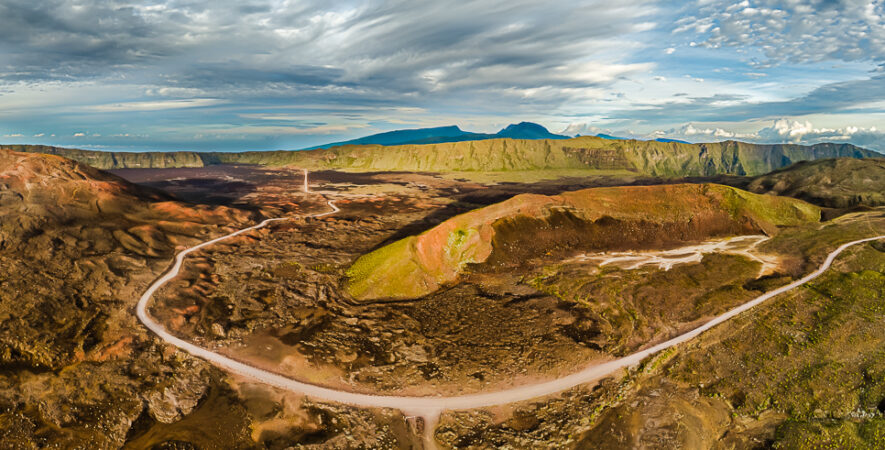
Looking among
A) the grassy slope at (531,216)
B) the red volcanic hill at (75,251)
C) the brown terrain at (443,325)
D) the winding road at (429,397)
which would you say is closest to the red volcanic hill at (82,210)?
the red volcanic hill at (75,251)

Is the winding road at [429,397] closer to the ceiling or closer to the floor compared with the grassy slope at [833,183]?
closer to the floor

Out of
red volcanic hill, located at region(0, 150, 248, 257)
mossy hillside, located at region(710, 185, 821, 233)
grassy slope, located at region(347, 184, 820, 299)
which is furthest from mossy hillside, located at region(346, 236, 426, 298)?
mossy hillside, located at region(710, 185, 821, 233)

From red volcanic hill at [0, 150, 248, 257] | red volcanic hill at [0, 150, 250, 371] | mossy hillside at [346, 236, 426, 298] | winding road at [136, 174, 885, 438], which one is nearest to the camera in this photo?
winding road at [136, 174, 885, 438]

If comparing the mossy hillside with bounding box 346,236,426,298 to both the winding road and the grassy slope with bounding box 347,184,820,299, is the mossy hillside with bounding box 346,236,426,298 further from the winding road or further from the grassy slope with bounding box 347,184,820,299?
the winding road

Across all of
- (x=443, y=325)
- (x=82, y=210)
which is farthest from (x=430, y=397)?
Result: (x=82, y=210)

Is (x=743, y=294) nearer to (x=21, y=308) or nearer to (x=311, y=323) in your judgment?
(x=311, y=323)

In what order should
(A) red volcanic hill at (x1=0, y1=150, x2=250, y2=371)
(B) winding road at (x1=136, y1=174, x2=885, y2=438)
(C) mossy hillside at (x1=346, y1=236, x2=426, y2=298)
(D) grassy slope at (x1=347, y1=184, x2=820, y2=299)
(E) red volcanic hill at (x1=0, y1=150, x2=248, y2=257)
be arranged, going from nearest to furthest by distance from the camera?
1. (B) winding road at (x1=136, y1=174, x2=885, y2=438)
2. (A) red volcanic hill at (x1=0, y1=150, x2=250, y2=371)
3. (C) mossy hillside at (x1=346, y1=236, x2=426, y2=298)
4. (D) grassy slope at (x1=347, y1=184, x2=820, y2=299)
5. (E) red volcanic hill at (x1=0, y1=150, x2=248, y2=257)

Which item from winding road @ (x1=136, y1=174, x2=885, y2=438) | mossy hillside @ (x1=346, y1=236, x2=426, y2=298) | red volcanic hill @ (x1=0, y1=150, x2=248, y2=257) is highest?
red volcanic hill @ (x1=0, y1=150, x2=248, y2=257)

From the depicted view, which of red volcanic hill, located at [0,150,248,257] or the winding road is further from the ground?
red volcanic hill, located at [0,150,248,257]

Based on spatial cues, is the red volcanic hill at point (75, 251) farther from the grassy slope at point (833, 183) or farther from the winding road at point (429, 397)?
the grassy slope at point (833, 183)
